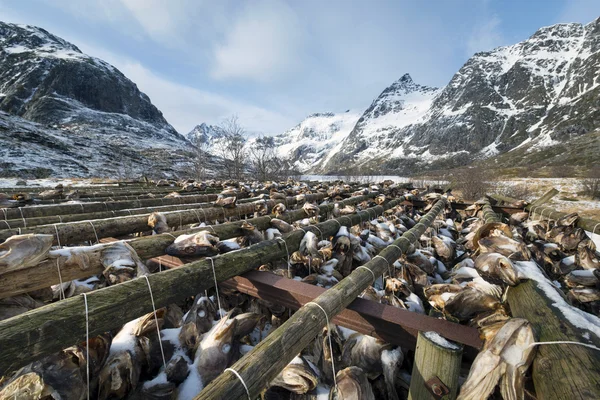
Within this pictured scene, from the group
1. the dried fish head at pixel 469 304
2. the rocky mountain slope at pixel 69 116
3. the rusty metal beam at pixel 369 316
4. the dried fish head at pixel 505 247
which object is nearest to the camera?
the rusty metal beam at pixel 369 316

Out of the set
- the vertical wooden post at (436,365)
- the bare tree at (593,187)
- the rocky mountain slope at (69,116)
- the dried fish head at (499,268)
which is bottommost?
the vertical wooden post at (436,365)

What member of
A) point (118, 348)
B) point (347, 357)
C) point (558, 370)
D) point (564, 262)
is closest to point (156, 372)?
point (118, 348)

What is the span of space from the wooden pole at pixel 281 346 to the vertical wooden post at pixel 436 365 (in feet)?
1.92

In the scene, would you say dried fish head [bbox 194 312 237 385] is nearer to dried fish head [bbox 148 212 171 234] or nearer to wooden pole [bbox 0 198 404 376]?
wooden pole [bbox 0 198 404 376]

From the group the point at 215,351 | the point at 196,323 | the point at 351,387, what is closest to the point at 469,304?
the point at 351,387

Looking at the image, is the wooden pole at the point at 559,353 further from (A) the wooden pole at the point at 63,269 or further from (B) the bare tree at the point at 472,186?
(B) the bare tree at the point at 472,186

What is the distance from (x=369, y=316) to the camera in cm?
201

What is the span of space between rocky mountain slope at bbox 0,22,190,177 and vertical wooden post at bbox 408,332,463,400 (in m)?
36.0

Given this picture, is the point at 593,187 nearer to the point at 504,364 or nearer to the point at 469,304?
the point at 469,304

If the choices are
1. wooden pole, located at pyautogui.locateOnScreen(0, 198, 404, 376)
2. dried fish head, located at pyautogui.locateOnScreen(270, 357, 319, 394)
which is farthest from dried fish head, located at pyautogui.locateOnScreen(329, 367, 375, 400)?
wooden pole, located at pyautogui.locateOnScreen(0, 198, 404, 376)

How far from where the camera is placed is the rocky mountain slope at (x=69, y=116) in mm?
31848

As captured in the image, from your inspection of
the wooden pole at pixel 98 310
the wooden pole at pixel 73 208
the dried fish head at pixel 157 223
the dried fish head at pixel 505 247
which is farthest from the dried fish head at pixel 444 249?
the wooden pole at pixel 73 208

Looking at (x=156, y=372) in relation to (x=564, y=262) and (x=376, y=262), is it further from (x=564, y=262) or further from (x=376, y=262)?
(x=564, y=262)

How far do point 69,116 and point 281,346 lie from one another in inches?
4477
